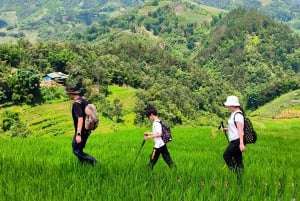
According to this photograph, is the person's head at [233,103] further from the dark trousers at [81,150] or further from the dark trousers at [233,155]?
the dark trousers at [81,150]

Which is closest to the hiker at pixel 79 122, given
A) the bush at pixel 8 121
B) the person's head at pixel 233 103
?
the person's head at pixel 233 103

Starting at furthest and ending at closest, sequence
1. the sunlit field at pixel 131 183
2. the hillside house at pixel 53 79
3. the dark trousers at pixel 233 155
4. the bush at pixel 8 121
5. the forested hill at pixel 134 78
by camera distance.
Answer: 1. the hillside house at pixel 53 79
2. the forested hill at pixel 134 78
3. the bush at pixel 8 121
4. the dark trousers at pixel 233 155
5. the sunlit field at pixel 131 183

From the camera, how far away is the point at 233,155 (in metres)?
8.88

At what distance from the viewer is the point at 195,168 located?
28.3 feet

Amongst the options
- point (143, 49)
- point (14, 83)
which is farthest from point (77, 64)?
point (143, 49)

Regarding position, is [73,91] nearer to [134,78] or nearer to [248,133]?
[248,133]

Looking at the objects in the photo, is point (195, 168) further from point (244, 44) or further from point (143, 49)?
point (244, 44)

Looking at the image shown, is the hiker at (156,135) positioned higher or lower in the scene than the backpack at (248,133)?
lower

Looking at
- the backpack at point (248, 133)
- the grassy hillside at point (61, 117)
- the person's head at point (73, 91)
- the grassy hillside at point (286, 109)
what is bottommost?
the grassy hillside at point (286, 109)

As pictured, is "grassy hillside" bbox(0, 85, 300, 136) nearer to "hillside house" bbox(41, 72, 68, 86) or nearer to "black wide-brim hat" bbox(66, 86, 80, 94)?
"hillside house" bbox(41, 72, 68, 86)

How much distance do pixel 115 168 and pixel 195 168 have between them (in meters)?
1.63

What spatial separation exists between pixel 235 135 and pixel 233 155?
1.51ft

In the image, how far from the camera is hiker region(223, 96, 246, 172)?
845 centimetres

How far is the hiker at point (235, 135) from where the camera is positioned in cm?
845
